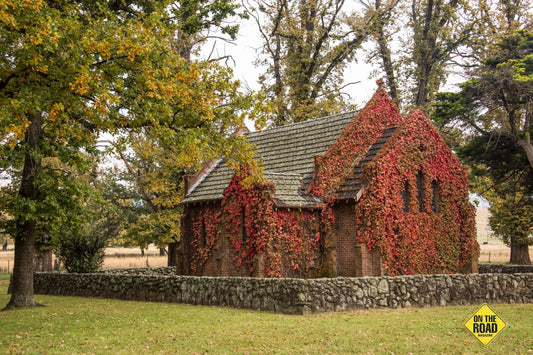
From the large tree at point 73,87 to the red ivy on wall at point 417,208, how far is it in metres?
7.52

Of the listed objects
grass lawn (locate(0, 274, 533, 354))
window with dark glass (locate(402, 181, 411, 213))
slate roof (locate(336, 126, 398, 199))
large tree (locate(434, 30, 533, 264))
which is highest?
large tree (locate(434, 30, 533, 264))

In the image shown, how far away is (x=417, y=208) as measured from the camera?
938 inches

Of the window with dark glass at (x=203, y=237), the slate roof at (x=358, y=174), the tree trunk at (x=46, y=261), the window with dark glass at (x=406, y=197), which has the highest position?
the slate roof at (x=358, y=174)

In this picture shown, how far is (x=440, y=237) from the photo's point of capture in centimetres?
2461

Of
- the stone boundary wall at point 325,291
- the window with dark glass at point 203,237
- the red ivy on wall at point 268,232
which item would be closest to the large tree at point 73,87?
the stone boundary wall at point 325,291

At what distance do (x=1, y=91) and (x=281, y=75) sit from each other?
29980mm

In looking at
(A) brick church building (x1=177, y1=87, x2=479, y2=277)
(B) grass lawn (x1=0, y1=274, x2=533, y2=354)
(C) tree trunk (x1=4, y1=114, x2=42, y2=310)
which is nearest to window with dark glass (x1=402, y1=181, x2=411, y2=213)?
(A) brick church building (x1=177, y1=87, x2=479, y2=277)

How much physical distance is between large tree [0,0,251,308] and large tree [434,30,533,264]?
16.6m

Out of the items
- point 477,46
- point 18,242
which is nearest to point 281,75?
point 477,46

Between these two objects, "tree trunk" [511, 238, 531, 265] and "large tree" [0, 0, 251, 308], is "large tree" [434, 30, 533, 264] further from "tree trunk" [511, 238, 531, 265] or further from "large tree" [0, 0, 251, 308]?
"large tree" [0, 0, 251, 308]

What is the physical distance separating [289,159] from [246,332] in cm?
1361

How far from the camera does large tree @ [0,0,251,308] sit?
13.3 metres

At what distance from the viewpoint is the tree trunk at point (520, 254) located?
135 feet

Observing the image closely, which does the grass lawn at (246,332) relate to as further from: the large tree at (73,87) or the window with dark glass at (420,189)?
the window with dark glass at (420,189)
